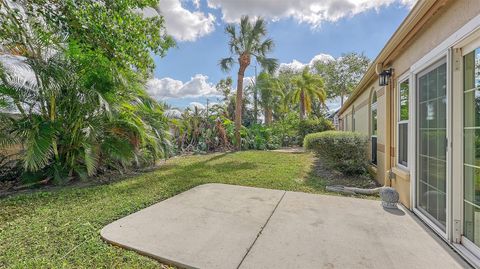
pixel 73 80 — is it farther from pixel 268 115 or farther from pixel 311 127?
pixel 268 115

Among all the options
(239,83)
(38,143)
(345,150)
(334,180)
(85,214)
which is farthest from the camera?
(239,83)

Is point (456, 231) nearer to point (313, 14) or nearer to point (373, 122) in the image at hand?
point (373, 122)

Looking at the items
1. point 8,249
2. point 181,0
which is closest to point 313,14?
point 181,0

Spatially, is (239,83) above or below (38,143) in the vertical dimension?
above

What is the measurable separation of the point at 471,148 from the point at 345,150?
454cm

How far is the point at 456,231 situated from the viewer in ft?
8.98

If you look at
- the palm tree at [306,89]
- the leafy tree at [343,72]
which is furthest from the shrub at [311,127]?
the leafy tree at [343,72]

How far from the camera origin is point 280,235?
3.11 meters

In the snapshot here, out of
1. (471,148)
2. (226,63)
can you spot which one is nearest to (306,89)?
(226,63)

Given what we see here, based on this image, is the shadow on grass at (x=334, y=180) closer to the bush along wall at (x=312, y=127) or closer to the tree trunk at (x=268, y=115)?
the bush along wall at (x=312, y=127)

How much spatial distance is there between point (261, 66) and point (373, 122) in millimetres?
9425

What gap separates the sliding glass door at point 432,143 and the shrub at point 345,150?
3.08 metres

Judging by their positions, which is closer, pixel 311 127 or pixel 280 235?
pixel 280 235

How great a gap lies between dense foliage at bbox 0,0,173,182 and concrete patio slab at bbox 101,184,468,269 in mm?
3408
